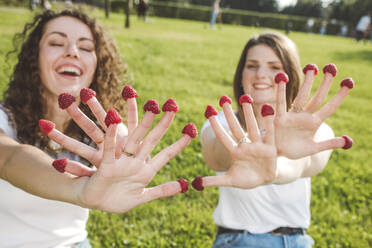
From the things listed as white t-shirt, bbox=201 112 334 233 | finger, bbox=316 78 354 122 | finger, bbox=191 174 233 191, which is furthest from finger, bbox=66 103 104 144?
white t-shirt, bbox=201 112 334 233

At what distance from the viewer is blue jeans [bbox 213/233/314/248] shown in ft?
6.88

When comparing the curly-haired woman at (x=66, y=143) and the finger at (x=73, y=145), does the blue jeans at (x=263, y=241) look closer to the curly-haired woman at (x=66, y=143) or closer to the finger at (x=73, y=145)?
the curly-haired woman at (x=66, y=143)

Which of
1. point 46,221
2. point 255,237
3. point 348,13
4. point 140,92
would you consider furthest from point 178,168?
A: point 348,13

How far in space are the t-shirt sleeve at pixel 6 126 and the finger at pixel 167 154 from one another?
45.2 inches

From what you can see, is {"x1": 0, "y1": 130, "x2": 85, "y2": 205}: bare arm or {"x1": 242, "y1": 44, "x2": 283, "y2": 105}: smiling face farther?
{"x1": 242, "y1": 44, "x2": 283, "y2": 105}: smiling face

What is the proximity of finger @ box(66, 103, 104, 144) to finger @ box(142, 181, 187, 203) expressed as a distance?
0.30m

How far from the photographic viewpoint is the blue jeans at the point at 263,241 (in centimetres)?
210

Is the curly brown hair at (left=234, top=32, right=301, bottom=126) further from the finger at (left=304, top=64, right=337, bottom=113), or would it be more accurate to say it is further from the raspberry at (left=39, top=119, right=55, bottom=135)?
the raspberry at (left=39, top=119, right=55, bottom=135)

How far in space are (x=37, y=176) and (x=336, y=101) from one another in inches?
55.8

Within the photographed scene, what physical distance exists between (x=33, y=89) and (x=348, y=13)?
2579 inches

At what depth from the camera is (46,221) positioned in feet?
5.98

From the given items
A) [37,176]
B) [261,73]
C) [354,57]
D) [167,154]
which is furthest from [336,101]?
[354,57]

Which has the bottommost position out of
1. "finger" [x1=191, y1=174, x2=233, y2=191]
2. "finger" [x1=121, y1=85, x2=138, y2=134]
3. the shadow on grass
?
"finger" [x1=191, y1=174, x2=233, y2=191]

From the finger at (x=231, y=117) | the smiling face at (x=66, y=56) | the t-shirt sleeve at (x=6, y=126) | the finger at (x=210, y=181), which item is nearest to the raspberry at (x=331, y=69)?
the finger at (x=231, y=117)
